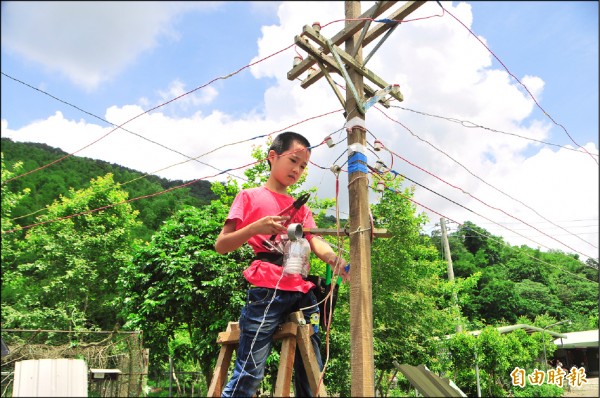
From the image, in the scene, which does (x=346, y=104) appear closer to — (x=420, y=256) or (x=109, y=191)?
(x=420, y=256)

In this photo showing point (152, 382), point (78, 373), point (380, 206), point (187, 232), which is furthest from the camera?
point (152, 382)

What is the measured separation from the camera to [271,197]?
12.4ft

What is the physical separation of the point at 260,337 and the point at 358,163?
1.71 meters

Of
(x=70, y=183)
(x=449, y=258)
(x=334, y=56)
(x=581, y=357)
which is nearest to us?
(x=334, y=56)

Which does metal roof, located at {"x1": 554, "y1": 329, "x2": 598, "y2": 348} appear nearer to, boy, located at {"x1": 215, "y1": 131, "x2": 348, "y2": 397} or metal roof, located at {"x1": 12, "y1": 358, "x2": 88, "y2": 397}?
boy, located at {"x1": 215, "y1": 131, "x2": 348, "y2": 397}

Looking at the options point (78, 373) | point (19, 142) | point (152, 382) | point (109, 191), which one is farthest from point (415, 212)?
point (19, 142)

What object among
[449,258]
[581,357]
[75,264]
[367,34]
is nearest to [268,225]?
[367,34]

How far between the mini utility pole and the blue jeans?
0.36 metres

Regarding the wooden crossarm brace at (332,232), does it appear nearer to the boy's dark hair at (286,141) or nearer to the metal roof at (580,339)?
the boy's dark hair at (286,141)

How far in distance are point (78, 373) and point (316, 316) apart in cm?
183

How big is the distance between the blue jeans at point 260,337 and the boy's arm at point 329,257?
33 centimetres

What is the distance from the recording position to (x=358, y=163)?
4.05 m

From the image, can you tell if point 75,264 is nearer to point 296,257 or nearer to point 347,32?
point 347,32

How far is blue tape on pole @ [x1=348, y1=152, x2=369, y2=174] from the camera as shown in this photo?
4027 millimetres
